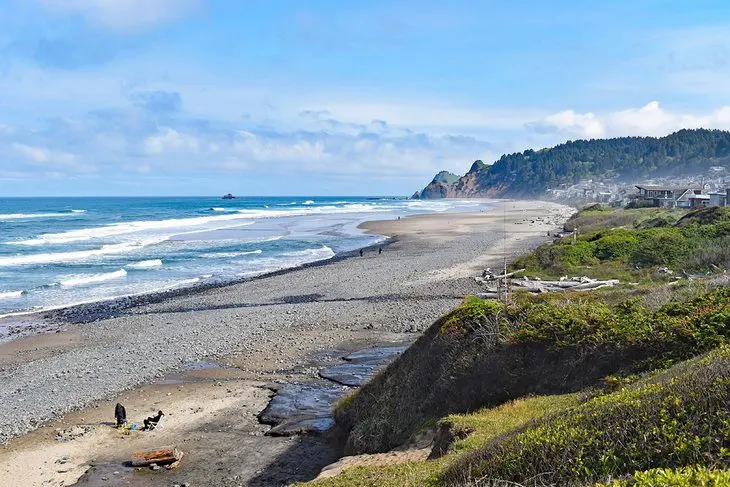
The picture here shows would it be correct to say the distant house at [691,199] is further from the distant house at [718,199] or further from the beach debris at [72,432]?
the beach debris at [72,432]

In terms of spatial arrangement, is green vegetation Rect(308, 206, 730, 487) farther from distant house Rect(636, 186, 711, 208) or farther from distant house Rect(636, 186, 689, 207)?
distant house Rect(636, 186, 689, 207)

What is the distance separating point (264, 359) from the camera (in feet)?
71.8

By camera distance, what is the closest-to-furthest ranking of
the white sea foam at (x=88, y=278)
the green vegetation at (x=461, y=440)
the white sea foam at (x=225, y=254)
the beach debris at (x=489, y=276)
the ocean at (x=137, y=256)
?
the green vegetation at (x=461, y=440) → the beach debris at (x=489, y=276) → the ocean at (x=137, y=256) → the white sea foam at (x=88, y=278) → the white sea foam at (x=225, y=254)

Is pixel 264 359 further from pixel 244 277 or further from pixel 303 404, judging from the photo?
pixel 244 277

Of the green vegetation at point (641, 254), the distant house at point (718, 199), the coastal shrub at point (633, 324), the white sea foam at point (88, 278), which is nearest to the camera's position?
the coastal shrub at point (633, 324)

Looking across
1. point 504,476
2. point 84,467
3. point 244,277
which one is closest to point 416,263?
point 244,277

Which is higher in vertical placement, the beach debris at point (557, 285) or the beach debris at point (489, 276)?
the beach debris at point (557, 285)

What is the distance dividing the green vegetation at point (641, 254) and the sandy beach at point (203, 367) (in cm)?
457

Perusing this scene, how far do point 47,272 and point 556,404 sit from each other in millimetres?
43337

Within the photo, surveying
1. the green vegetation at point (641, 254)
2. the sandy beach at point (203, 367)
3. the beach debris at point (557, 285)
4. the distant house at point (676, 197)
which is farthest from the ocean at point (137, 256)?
the distant house at point (676, 197)

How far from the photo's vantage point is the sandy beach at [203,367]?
45.2ft

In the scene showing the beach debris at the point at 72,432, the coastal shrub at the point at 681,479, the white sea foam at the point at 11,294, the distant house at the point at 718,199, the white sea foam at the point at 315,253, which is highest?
the coastal shrub at the point at 681,479

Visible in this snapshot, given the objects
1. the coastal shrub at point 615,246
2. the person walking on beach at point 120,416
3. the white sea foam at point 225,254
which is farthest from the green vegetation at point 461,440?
the white sea foam at point 225,254

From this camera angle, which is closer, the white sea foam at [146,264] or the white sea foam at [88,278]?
the white sea foam at [88,278]
